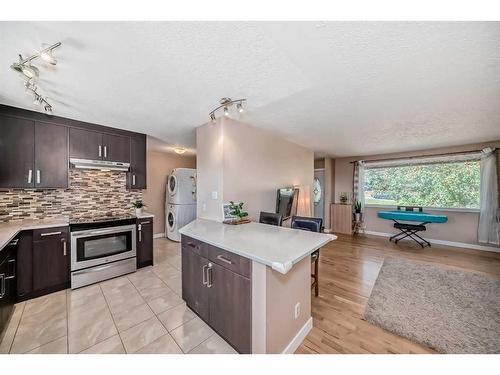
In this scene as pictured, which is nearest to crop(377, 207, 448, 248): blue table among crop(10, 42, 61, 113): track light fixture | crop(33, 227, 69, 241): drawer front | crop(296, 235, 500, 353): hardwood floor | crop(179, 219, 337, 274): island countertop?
crop(296, 235, 500, 353): hardwood floor

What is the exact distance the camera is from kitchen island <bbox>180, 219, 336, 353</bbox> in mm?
1318

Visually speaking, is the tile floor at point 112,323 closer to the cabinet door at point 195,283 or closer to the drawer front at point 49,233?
the cabinet door at point 195,283

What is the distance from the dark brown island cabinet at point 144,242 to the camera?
3.12 metres

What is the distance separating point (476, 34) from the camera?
1230 mm

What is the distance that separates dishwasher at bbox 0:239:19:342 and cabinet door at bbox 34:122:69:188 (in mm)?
862

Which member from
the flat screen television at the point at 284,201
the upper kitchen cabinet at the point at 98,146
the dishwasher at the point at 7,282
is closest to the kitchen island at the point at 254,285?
the flat screen television at the point at 284,201

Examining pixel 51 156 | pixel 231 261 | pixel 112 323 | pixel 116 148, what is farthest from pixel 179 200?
pixel 231 261

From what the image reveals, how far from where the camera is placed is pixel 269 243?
1591 millimetres

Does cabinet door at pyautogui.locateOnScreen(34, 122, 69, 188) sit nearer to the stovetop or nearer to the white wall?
the stovetop

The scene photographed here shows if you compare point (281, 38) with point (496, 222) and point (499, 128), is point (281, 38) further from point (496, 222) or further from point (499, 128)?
point (496, 222)

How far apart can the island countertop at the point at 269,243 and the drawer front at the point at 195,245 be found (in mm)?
78

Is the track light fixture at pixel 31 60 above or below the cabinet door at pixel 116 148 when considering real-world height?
above

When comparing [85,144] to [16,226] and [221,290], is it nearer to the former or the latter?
[16,226]

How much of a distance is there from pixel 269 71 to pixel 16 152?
3267mm
